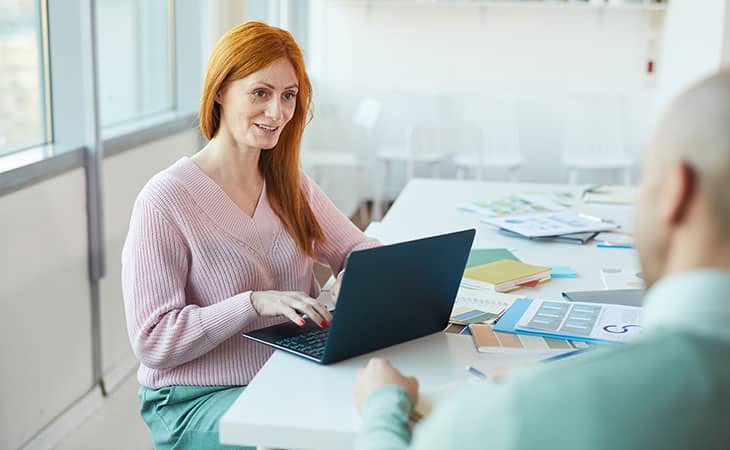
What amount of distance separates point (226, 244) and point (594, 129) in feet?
17.7

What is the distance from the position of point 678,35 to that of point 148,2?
3.82 metres

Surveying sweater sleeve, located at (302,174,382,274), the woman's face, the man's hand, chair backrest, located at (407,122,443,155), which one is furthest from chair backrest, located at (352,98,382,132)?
the man's hand

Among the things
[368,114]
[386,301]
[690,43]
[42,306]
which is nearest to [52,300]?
[42,306]

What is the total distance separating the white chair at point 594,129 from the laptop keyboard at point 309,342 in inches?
209

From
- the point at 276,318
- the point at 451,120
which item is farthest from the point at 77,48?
the point at 451,120

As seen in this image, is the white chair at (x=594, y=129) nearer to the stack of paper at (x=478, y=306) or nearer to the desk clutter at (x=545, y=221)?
the desk clutter at (x=545, y=221)

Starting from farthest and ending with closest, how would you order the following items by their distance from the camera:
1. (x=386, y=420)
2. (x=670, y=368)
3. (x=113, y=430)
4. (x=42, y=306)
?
(x=113, y=430)
(x=42, y=306)
(x=386, y=420)
(x=670, y=368)

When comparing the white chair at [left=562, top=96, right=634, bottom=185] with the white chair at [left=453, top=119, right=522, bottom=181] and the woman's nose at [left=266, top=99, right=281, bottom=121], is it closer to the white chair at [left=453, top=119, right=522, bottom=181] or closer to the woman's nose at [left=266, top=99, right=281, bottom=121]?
the white chair at [left=453, top=119, right=522, bottom=181]

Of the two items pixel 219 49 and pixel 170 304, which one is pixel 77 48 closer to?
pixel 219 49

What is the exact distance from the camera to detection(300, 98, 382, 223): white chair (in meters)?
6.30

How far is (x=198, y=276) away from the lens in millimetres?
1950

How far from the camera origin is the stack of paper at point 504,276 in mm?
2160

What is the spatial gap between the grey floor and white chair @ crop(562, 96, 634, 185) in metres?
4.31

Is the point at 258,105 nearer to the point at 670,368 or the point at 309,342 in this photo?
the point at 309,342
